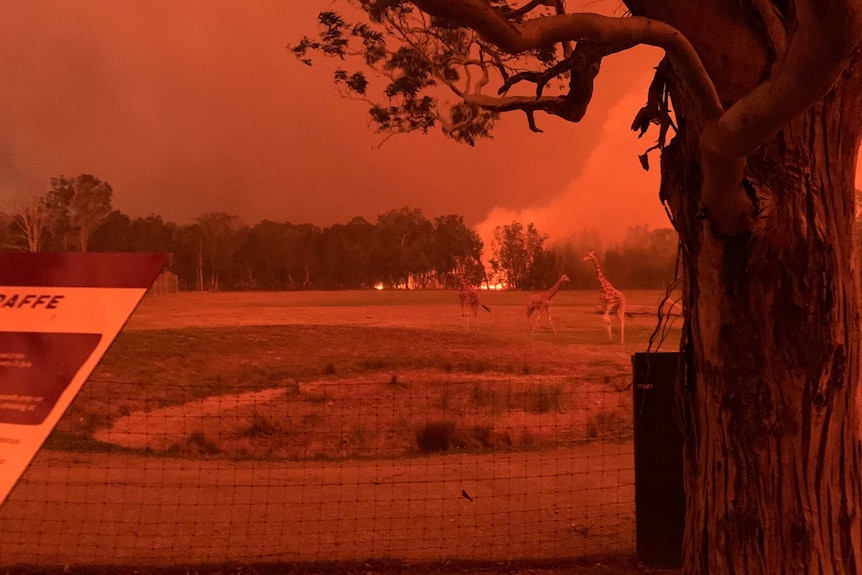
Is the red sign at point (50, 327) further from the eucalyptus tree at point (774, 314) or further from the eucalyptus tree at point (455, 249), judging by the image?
the eucalyptus tree at point (455, 249)

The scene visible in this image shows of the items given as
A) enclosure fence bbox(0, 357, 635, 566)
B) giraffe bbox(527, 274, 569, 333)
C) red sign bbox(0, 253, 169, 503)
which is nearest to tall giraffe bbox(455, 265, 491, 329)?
giraffe bbox(527, 274, 569, 333)

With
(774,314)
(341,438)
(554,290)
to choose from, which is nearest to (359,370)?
(341,438)

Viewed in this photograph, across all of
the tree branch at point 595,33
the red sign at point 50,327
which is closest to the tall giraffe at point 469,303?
the tree branch at point 595,33

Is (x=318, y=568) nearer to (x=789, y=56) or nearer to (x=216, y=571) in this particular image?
(x=216, y=571)

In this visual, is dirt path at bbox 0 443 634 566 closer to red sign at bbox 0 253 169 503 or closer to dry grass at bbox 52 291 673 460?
dry grass at bbox 52 291 673 460

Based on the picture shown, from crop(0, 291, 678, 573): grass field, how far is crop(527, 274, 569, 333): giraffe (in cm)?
11

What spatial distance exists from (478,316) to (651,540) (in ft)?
16.0

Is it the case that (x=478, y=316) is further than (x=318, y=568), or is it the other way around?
(x=478, y=316)

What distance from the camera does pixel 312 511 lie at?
204 inches

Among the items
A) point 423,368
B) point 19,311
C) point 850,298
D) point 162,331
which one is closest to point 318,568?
point 19,311

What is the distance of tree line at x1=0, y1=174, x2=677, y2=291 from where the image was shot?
8.98 metres

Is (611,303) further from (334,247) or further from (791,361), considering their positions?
(791,361)

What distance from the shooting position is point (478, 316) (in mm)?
8844

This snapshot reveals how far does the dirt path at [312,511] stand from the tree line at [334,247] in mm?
3075
